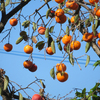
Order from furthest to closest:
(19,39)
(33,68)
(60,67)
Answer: (33,68) < (19,39) < (60,67)

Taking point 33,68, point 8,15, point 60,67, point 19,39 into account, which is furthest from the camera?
point 33,68

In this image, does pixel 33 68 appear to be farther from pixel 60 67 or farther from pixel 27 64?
pixel 60 67

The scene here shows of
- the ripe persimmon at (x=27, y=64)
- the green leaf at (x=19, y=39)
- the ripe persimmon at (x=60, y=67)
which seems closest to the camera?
the ripe persimmon at (x=60, y=67)

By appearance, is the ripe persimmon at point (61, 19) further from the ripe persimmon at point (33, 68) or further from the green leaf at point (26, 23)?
the ripe persimmon at point (33, 68)

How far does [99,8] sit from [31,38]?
0.64 meters

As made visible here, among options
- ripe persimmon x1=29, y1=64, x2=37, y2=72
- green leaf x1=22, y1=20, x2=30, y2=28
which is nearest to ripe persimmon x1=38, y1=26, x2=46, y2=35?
green leaf x1=22, y1=20, x2=30, y2=28

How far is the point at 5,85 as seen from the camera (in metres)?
1.48

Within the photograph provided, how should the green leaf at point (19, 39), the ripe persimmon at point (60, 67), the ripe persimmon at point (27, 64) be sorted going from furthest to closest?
the ripe persimmon at point (27, 64)
the green leaf at point (19, 39)
the ripe persimmon at point (60, 67)

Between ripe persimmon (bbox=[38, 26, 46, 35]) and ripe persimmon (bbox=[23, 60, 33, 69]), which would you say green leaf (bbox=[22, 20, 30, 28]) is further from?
ripe persimmon (bbox=[23, 60, 33, 69])

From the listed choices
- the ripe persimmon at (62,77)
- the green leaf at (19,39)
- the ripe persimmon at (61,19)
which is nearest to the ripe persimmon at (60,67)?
the ripe persimmon at (62,77)

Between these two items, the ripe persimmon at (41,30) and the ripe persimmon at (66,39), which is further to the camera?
the ripe persimmon at (41,30)

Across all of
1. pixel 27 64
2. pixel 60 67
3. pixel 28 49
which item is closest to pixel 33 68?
pixel 27 64

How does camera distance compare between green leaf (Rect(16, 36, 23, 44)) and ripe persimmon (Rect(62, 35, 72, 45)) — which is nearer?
ripe persimmon (Rect(62, 35, 72, 45))

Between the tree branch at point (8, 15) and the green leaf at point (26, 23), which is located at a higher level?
the tree branch at point (8, 15)
